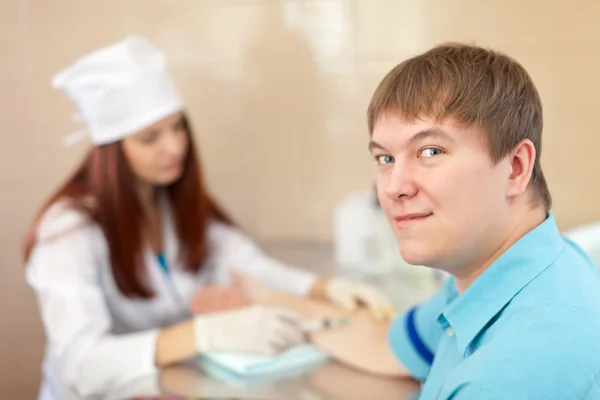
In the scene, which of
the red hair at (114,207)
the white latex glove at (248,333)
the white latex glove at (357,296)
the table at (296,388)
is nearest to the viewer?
the table at (296,388)

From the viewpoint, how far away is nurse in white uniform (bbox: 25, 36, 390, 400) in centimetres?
126

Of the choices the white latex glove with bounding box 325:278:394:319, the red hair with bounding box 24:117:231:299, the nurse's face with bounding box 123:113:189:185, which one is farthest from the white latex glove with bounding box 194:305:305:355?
the nurse's face with bounding box 123:113:189:185

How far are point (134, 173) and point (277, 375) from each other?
63 centimetres

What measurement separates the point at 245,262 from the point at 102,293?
377mm

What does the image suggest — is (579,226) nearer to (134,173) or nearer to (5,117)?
(134,173)

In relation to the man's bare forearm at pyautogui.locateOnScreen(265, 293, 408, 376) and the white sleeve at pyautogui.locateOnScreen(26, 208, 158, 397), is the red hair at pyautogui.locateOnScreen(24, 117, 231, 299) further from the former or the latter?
the man's bare forearm at pyautogui.locateOnScreen(265, 293, 408, 376)

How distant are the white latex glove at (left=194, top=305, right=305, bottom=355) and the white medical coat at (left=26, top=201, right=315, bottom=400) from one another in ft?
0.33

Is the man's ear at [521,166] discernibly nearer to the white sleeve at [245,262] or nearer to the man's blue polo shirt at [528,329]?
the man's blue polo shirt at [528,329]

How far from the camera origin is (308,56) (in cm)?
181

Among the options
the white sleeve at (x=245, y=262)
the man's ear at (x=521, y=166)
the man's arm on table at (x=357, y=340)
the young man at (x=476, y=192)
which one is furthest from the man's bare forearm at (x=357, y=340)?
the man's ear at (x=521, y=166)

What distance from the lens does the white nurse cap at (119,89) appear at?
58.0 inches

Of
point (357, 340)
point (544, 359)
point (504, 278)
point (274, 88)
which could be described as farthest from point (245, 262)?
point (544, 359)

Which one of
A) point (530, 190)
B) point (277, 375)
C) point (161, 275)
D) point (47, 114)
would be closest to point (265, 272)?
point (161, 275)

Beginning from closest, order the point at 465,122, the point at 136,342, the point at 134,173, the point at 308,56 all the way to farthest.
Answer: the point at 465,122, the point at 136,342, the point at 134,173, the point at 308,56
